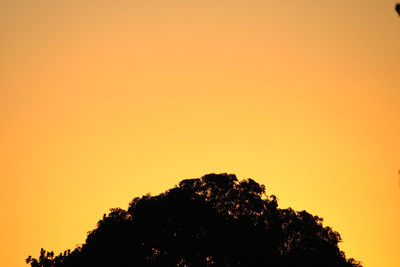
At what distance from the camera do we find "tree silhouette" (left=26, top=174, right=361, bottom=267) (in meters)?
45.0

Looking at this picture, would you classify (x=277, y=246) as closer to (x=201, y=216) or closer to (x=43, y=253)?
(x=201, y=216)

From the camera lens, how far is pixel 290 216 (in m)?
48.5

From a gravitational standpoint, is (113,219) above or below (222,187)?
below

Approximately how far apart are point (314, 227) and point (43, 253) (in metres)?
28.5

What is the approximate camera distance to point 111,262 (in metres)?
44.0

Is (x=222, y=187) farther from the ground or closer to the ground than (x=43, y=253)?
farther from the ground

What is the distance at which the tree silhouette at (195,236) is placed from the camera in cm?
4500

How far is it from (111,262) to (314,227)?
856 inches

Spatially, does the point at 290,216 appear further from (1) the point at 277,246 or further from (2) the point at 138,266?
(2) the point at 138,266

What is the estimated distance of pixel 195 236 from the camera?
45.9 meters

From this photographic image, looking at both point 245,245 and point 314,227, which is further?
point 314,227

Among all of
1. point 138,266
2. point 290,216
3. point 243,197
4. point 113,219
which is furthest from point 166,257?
point 290,216

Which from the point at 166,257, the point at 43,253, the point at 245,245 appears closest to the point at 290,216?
the point at 245,245

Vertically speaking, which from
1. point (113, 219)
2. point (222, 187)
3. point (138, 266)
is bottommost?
point (138, 266)
